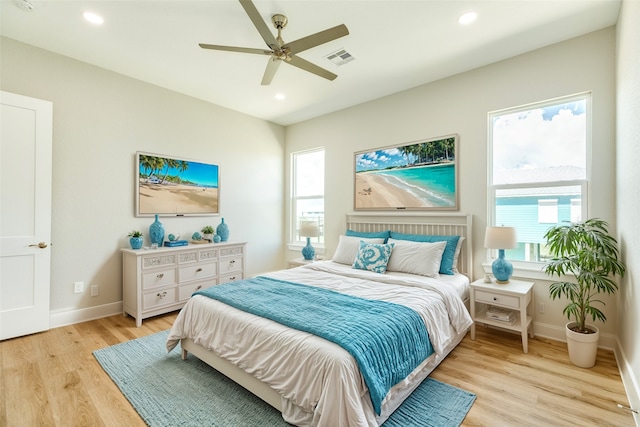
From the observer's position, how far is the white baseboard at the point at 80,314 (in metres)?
3.06

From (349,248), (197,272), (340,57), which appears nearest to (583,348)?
(349,248)

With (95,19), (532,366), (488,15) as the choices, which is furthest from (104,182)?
(532,366)

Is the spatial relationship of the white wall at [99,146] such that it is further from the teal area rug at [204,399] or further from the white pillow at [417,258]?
the white pillow at [417,258]

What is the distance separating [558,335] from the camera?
2.75 m

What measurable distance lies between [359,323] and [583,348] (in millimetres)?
1938

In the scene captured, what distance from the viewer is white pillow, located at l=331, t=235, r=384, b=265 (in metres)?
3.58

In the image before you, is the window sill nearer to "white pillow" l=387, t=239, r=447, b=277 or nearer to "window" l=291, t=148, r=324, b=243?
"white pillow" l=387, t=239, r=447, b=277

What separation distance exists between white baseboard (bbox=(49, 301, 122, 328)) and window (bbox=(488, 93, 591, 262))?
4495mm

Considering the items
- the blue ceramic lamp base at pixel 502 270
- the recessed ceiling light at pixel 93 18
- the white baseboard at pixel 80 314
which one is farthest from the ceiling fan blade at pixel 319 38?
A: the white baseboard at pixel 80 314

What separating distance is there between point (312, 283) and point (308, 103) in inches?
110

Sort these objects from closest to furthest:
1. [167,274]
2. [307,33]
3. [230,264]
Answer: [307,33] < [167,274] < [230,264]

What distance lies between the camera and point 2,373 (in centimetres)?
220

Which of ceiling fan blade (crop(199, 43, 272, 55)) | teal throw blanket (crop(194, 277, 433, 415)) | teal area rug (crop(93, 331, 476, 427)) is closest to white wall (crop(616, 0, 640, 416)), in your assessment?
teal area rug (crop(93, 331, 476, 427))

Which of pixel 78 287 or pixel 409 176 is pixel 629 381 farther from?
pixel 78 287
